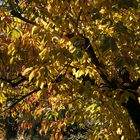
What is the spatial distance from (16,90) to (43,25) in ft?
11.4

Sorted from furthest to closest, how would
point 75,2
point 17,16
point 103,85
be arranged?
point 103,85, point 17,16, point 75,2

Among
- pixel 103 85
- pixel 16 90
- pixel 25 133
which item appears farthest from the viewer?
pixel 25 133

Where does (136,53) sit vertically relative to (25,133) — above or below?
below

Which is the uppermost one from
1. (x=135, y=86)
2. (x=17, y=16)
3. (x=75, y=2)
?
(x=17, y=16)

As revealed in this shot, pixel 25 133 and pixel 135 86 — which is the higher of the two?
pixel 25 133

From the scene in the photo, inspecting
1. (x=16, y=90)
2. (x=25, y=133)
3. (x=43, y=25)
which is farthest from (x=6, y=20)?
(x=25, y=133)

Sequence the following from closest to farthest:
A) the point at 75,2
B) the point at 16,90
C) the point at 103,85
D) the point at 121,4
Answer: the point at 121,4 → the point at 75,2 → the point at 103,85 → the point at 16,90

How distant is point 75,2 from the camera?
4.86 m

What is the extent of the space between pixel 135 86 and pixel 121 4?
213 cm

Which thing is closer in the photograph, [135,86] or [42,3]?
[42,3]

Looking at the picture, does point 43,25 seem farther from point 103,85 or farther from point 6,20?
point 103,85

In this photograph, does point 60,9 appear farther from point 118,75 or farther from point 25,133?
point 25,133

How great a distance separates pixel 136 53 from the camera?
5.06m

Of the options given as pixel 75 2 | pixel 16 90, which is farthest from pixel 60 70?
pixel 16 90
